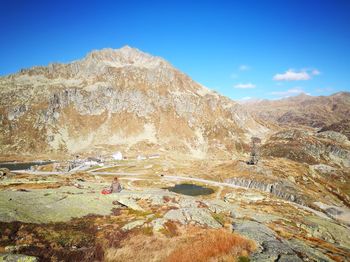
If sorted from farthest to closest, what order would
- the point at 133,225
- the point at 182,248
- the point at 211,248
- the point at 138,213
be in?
the point at 138,213 < the point at 133,225 < the point at 182,248 < the point at 211,248

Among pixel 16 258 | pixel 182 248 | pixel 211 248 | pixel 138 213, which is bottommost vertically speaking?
pixel 138 213

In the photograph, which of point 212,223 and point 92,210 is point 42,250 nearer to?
point 92,210

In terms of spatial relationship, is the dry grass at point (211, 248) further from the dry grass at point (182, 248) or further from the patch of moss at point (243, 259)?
the patch of moss at point (243, 259)

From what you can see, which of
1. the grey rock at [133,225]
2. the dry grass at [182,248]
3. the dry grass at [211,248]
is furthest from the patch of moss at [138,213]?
the dry grass at [211,248]

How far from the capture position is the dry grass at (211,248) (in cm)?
1997

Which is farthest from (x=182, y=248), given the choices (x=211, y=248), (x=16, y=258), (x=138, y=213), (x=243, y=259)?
(x=138, y=213)

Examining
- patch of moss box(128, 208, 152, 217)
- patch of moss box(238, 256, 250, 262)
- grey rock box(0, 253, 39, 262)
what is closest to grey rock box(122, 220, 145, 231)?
patch of moss box(128, 208, 152, 217)

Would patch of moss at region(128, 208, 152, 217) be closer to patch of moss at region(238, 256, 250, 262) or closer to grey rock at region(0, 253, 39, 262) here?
patch of moss at region(238, 256, 250, 262)

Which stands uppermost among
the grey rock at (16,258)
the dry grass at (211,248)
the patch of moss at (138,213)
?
the grey rock at (16,258)

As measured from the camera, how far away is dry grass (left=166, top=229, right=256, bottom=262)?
65.5 ft

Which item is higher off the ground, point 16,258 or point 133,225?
point 16,258

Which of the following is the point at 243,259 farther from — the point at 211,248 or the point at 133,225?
the point at 133,225

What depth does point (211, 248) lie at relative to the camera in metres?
21.5

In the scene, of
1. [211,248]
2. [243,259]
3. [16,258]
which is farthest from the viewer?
[211,248]
